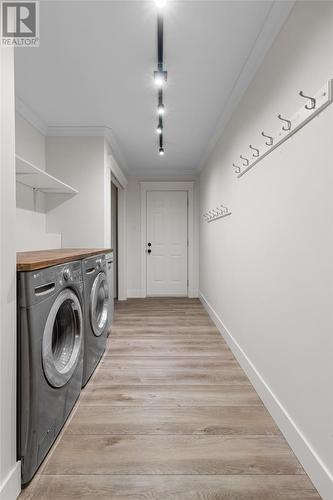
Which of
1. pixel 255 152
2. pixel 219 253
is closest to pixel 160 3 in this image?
pixel 255 152

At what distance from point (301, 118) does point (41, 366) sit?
1.72m

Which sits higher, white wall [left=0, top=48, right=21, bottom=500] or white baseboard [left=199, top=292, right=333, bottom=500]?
white wall [left=0, top=48, right=21, bottom=500]

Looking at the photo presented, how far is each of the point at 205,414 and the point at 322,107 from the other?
70.6 inches

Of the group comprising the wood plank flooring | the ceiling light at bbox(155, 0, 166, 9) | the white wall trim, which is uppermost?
the ceiling light at bbox(155, 0, 166, 9)

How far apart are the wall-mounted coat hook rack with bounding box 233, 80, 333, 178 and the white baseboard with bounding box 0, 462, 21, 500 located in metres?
2.03

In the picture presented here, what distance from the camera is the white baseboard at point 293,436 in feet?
3.88

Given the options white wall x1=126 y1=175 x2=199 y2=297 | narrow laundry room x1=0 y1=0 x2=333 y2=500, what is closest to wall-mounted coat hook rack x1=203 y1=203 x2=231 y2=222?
narrow laundry room x1=0 y1=0 x2=333 y2=500

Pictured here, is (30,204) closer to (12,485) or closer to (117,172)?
(117,172)

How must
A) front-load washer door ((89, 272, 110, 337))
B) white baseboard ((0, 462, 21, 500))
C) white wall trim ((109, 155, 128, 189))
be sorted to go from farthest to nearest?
white wall trim ((109, 155, 128, 189)) < front-load washer door ((89, 272, 110, 337)) < white baseboard ((0, 462, 21, 500))

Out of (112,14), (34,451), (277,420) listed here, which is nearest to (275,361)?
(277,420)

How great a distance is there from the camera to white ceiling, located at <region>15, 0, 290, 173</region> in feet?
5.23

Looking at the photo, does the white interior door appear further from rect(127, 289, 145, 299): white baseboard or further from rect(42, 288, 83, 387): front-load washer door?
rect(42, 288, 83, 387): front-load washer door

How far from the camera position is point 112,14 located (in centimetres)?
159

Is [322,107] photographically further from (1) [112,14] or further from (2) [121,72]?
(2) [121,72]
